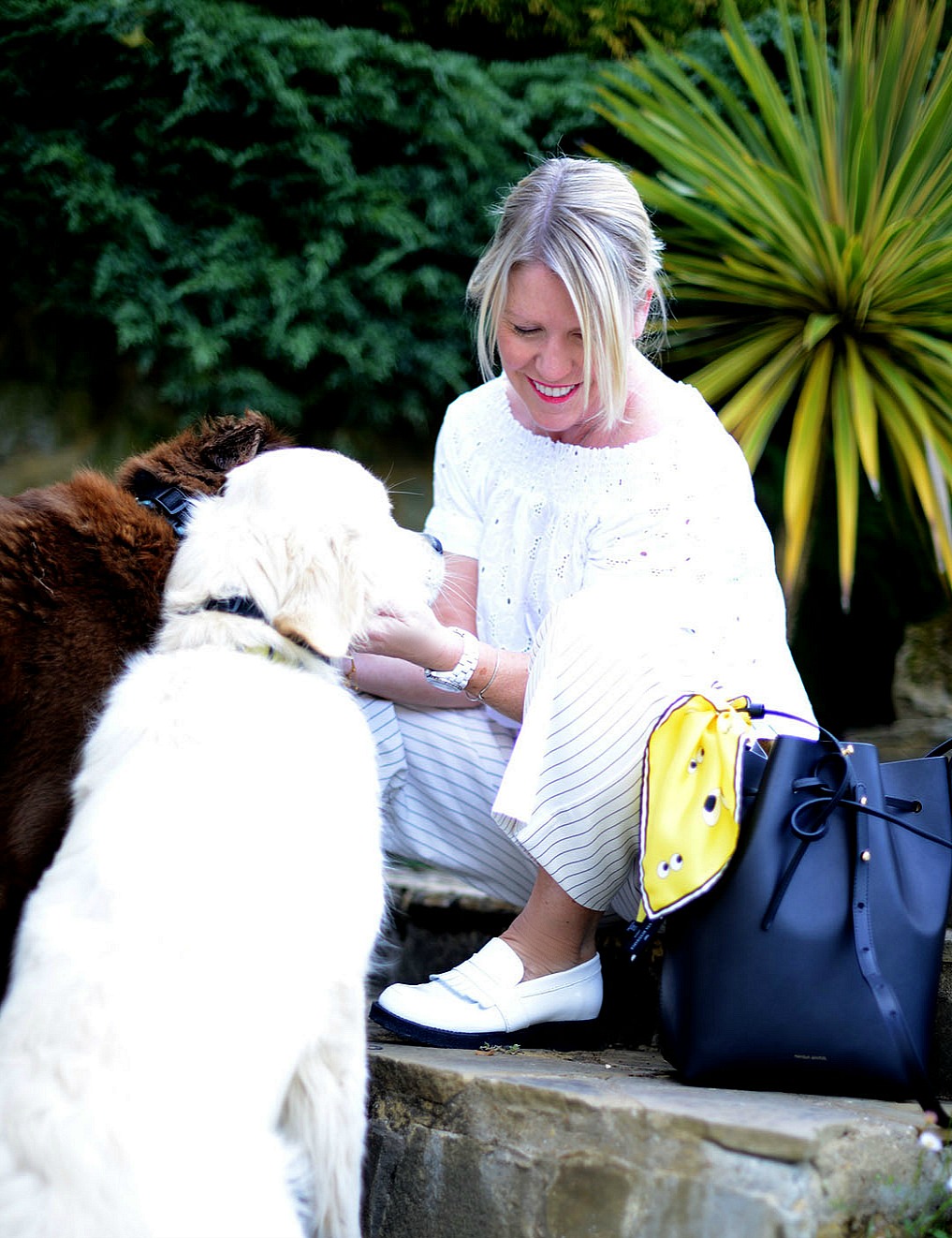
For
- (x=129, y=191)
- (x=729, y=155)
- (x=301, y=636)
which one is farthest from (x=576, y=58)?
(x=301, y=636)

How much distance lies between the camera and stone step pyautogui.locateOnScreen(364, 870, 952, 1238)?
5.13 ft

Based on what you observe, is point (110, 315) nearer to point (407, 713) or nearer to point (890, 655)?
point (407, 713)

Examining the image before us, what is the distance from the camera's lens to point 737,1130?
5.15ft

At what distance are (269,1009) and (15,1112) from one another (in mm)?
336

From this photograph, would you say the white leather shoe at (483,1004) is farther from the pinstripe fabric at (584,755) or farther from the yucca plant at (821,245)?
the yucca plant at (821,245)

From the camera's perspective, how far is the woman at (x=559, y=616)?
2.17 meters

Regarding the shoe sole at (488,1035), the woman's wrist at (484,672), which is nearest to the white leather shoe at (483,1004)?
the shoe sole at (488,1035)

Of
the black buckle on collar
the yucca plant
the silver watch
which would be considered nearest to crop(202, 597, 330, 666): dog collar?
the black buckle on collar

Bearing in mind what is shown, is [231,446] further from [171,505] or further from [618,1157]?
[618,1157]

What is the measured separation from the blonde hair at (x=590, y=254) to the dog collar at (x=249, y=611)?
92 centimetres

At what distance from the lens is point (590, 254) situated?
239cm

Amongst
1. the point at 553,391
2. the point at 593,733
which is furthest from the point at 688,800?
the point at 553,391

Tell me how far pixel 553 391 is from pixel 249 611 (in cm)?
95

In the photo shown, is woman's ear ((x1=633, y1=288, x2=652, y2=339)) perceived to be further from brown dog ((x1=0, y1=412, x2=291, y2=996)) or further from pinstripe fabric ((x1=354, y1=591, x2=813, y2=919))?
brown dog ((x1=0, y1=412, x2=291, y2=996))
